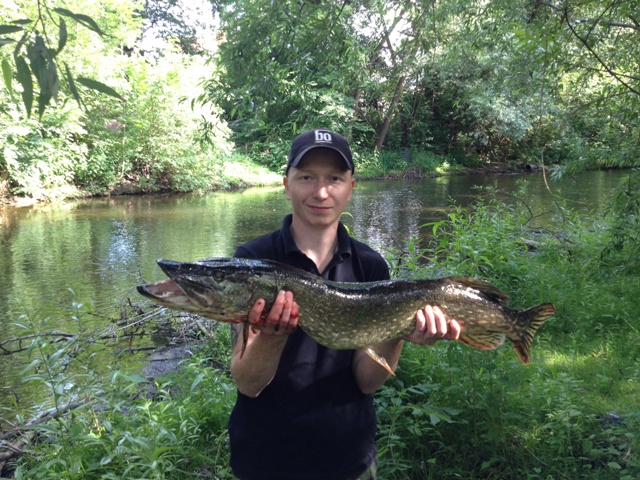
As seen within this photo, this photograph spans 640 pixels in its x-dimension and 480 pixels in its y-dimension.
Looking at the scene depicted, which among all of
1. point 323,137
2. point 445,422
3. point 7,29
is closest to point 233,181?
point 445,422

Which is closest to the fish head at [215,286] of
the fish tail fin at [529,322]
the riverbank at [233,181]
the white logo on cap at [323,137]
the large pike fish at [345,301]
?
the large pike fish at [345,301]

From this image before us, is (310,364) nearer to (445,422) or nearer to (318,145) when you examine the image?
(318,145)

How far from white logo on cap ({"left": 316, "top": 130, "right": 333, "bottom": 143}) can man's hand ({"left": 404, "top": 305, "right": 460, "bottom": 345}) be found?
0.84 m

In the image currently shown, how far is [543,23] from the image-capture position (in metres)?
4.88

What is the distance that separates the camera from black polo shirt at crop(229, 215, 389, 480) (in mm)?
1796

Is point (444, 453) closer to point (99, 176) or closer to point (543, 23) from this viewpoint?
point (543, 23)

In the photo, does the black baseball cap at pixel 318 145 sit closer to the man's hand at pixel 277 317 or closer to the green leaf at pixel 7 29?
the man's hand at pixel 277 317

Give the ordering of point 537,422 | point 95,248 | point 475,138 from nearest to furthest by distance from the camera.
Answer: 1. point 537,422
2. point 95,248
3. point 475,138

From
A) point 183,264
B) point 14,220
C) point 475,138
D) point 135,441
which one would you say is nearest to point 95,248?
point 14,220

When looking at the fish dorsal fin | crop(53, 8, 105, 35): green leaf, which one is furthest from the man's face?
crop(53, 8, 105, 35): green leaf

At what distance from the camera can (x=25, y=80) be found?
119 cm

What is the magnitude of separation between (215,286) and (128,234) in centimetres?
1108

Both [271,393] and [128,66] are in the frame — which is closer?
[271,393]

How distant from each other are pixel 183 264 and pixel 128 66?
2087 centimetres
